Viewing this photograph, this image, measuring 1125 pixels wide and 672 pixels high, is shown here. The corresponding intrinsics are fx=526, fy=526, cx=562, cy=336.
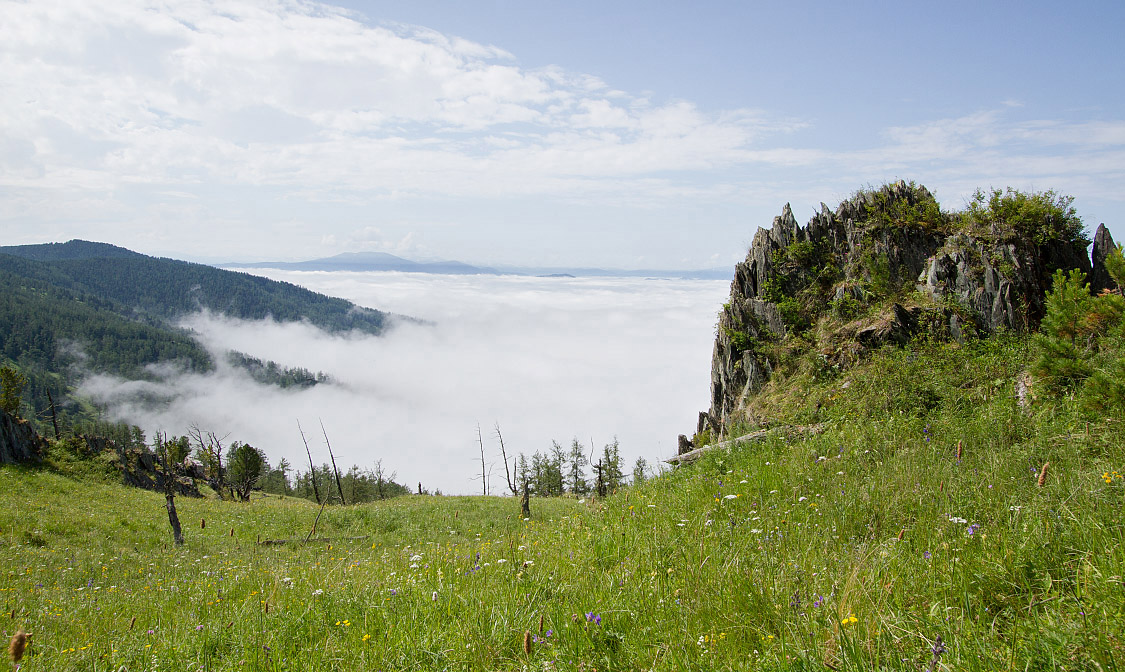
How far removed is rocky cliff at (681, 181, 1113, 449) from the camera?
12914 millimetres

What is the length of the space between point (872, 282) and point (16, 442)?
184 feet

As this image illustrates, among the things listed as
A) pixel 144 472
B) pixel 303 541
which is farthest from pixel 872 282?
pixel 144 472

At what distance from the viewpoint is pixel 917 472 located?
655 cm

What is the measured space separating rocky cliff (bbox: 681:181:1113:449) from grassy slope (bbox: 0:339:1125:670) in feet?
9.63

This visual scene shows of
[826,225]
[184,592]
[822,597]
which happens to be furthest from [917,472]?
[826,225]

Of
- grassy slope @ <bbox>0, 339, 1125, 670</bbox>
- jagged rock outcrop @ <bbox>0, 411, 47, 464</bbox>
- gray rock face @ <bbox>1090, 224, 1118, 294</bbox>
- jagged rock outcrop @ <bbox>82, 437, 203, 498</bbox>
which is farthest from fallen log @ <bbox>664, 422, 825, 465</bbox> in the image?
jagged rock outcrop @ <bbox>82, 437, 203, 498</bbox>

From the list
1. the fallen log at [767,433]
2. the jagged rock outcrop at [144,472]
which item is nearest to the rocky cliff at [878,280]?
the fallen log at [767,433]

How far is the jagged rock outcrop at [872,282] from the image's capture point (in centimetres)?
1292

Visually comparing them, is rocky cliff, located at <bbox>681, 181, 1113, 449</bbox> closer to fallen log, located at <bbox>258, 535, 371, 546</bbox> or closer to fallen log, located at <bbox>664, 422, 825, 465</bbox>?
fallen log, located at <bbox>664, 422, 825, 465</bbox>

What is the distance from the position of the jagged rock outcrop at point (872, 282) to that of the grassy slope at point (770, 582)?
2.89 m

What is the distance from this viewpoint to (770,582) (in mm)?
4133

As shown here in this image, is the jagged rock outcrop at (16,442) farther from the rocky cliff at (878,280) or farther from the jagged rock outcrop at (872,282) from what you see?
the jagged rock outcrop at (872,282)

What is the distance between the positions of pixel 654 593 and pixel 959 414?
7762mm

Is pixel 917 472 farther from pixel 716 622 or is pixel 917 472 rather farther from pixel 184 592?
pixel 184 592
